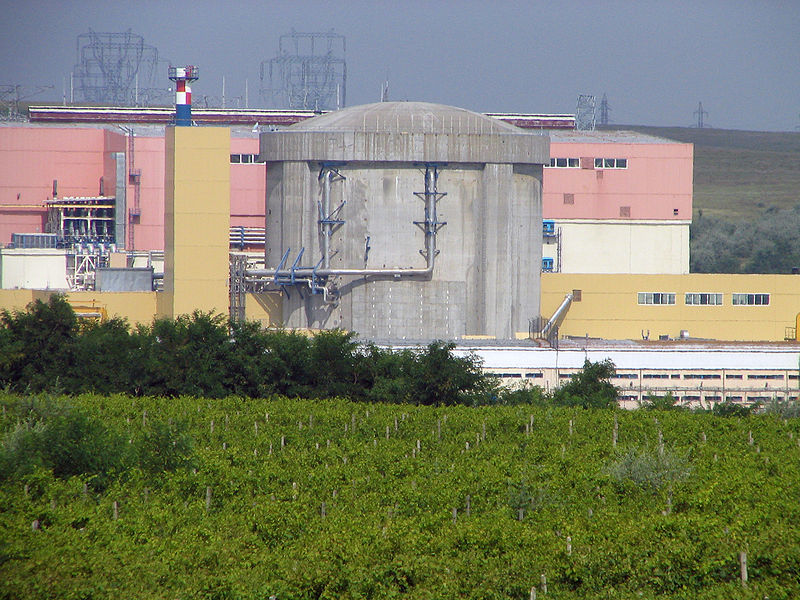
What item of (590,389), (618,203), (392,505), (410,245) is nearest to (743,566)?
(392,505)

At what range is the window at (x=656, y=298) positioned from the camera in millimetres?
61188

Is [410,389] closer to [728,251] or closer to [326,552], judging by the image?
[326,552]

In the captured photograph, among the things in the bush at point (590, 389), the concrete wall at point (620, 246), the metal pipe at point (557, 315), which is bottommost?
the bush at point (590, 389)

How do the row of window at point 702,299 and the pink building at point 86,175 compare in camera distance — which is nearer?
the row of window at point 702,299

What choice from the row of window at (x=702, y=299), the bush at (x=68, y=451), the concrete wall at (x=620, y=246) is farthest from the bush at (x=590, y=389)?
the concrete wall at (x=620, y=246)

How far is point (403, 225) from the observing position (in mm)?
55312

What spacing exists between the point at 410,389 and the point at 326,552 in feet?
74.5

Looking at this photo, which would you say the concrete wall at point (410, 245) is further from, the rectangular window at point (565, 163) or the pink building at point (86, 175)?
the rectangular window at point (565, 163)

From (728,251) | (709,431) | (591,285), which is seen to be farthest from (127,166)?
(728,251)

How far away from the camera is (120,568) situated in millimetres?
22438

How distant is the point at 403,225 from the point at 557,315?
912cm

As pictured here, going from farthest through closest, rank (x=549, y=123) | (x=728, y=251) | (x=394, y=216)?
(x=728, y=251) < (x=549, y=123) < (x=394, y=216)

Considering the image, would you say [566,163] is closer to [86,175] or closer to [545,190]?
[545,190]

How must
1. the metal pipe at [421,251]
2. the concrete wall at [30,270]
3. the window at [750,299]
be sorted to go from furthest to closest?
1. the concrete wall at [30,270]
2. the window at [750,299]
3. the metal pipe at [421,251]
